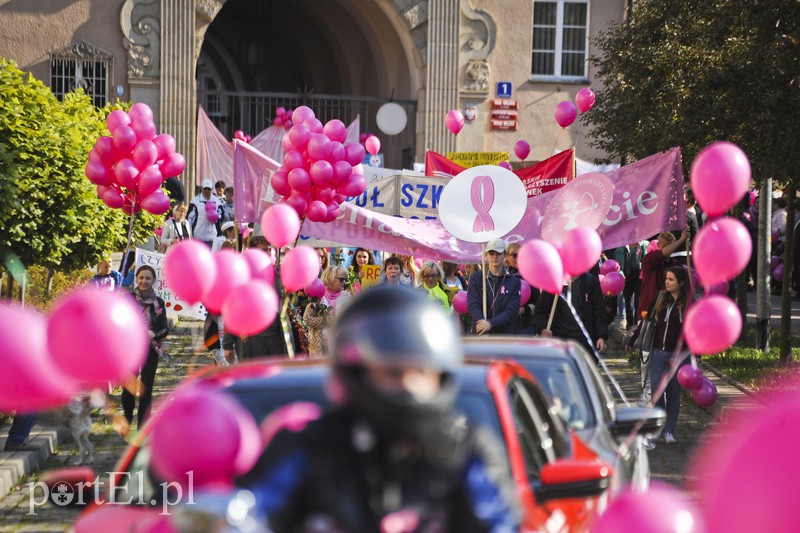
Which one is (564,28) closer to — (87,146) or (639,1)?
(639,1)

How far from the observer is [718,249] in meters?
6.21

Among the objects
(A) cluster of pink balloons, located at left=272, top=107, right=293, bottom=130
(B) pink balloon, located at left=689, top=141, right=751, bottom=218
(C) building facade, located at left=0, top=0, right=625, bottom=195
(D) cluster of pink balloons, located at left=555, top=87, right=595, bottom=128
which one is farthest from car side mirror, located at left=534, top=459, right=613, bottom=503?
(C) building facade, located at left=0, top=0, right=625, bottom=195

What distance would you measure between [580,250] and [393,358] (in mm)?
4788

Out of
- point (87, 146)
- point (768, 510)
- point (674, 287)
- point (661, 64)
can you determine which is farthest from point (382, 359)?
point (661, 64)

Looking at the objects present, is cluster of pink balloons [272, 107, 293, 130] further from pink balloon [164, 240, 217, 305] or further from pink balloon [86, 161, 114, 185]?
pink balloon [164, 240, 217, 305]

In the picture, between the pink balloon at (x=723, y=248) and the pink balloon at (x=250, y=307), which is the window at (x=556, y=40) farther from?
the pink balloon at (x=250, y=307)

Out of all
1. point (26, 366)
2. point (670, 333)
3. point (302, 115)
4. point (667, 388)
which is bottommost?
point (667, 388)

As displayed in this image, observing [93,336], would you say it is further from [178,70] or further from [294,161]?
[178,70]

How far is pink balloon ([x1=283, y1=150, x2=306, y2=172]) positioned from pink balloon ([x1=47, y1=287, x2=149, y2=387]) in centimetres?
753

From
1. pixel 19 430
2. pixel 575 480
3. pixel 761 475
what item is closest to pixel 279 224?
pixel 19 430

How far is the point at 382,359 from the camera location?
285cm

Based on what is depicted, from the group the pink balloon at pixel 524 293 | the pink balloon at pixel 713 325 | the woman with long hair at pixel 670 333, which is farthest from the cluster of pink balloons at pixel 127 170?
the pink balloon at pixel 713 325

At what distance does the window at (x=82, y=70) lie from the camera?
27.0 meters

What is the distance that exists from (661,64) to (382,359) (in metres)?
14.3
